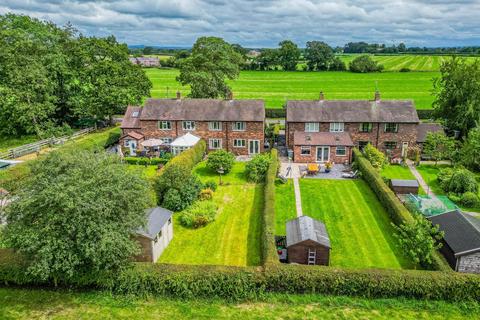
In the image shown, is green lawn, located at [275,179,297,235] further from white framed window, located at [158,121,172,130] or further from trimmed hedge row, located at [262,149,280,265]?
white framed window, located at [158,121,172,130]

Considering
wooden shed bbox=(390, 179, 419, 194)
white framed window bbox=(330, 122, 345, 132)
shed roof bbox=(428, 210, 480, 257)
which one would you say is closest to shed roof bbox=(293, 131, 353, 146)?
white framed window bbox=(330, 122, 345, 132)

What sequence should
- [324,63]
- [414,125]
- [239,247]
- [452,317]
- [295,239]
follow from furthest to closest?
[324,63] < [414,125] < [239,247] < [295,239] < [452,317]

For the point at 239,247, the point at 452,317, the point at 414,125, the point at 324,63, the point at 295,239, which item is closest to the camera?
the point at 452,317

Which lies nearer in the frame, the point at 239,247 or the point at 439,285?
the point at 439,285

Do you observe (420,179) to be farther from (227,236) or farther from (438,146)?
(227,236)

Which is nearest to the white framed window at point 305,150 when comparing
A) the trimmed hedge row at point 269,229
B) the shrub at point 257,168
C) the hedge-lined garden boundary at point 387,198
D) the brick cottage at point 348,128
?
the brick cottage at point 348,128

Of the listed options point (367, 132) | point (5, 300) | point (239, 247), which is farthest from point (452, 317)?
point (367, 132)

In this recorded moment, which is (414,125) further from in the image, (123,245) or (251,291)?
(123,245)
